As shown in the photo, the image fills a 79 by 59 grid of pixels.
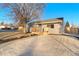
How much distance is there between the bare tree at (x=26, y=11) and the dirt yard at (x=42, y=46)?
28 cm

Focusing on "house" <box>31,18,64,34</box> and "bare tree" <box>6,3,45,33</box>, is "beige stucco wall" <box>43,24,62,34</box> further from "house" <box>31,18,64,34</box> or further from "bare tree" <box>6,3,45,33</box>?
"bare tree" <box>6,3,45,33</box>

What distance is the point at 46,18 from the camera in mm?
3674

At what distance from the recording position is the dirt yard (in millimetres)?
3521

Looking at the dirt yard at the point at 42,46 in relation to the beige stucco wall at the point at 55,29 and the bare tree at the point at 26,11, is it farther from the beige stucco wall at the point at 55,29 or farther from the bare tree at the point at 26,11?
the bare tree at the point at 26,11

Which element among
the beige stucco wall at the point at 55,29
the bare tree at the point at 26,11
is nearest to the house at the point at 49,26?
the beige stucco wall at the point at 55,29

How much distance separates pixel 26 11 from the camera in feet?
12.0

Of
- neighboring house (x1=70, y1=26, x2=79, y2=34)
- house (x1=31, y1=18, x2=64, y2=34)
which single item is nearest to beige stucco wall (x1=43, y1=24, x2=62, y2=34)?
house (x1=31, y1=18, x2=64, y2=34)

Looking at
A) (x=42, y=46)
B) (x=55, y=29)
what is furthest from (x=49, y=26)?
(x=42, y=46)

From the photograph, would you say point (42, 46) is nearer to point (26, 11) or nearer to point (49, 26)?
point (49, 26)

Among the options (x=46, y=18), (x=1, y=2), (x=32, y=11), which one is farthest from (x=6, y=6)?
(x=46, y=18)

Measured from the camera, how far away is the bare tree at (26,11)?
3581 mm

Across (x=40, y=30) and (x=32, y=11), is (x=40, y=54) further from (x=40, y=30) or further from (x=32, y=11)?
(x=32, y=11)

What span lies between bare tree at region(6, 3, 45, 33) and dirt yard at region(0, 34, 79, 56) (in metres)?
0.28

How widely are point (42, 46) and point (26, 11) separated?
585mm
